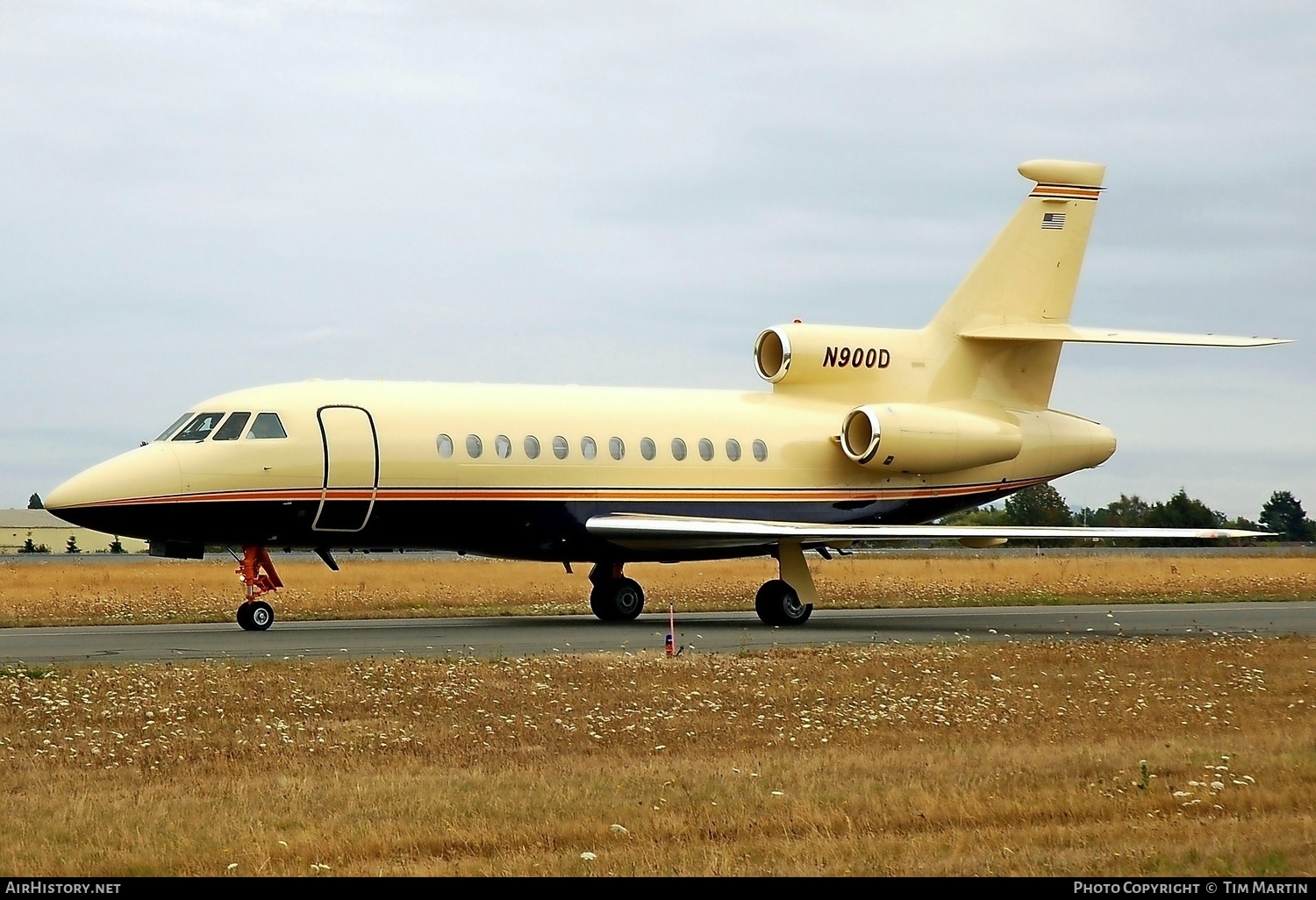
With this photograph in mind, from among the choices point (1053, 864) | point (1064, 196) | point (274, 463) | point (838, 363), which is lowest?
point (1053, 864)

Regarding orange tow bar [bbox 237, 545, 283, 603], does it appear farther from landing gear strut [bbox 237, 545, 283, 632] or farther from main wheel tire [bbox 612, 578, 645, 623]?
main wheel tire [bbox 612, 578, 645, 623]

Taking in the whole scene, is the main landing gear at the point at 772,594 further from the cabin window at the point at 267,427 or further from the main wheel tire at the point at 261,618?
the cabin window at the point at 267,427

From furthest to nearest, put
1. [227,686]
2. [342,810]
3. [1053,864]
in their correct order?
[227,686], [342,810], [1053,864]

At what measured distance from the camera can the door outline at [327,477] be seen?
23.9 m

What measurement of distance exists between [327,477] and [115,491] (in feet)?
9.82

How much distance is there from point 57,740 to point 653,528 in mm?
14518

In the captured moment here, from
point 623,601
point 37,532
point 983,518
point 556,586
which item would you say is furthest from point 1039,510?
point 37,532

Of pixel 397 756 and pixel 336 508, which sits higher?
pixel 336 508

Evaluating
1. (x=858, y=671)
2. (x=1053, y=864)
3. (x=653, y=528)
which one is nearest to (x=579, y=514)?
(x=653, y=528)

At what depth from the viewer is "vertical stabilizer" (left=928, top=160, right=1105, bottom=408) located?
3075 cm

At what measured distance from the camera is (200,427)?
23938 millimetres

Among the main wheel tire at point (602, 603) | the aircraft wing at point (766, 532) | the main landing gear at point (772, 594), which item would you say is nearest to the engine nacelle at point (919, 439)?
the aircraft wing at point (766, 532)

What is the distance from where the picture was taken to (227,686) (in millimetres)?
15117

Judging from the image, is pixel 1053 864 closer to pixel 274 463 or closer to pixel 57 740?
pixel 57 740
